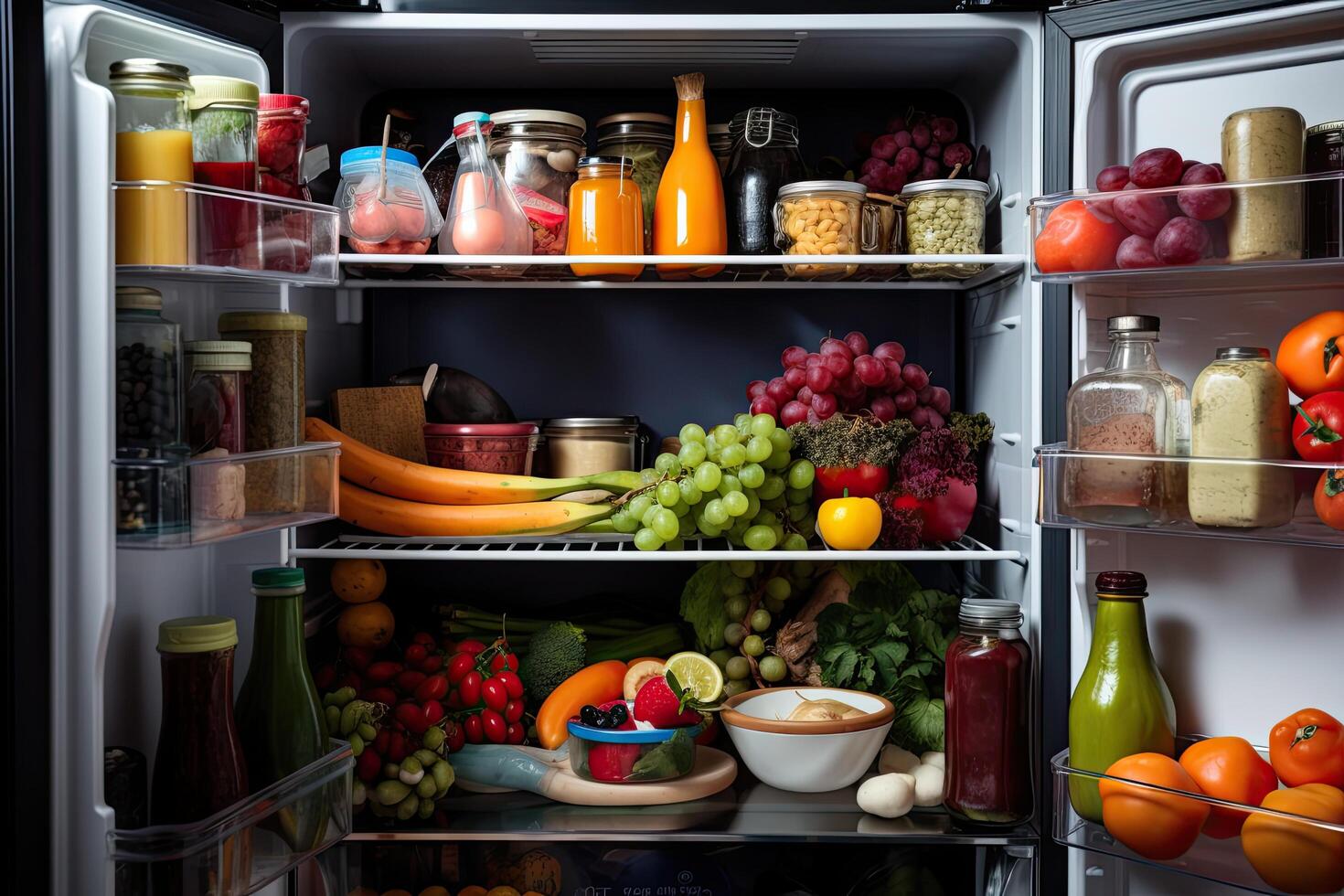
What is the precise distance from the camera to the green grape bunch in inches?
61.3

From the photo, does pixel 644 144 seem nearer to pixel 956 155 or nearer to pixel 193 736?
pixel 956 155

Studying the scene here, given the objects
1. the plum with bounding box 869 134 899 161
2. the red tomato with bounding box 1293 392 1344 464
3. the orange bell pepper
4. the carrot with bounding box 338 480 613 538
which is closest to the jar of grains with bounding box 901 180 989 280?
the plum with bounding box 869 134 899 161

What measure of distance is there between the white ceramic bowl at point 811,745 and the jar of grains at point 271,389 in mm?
730

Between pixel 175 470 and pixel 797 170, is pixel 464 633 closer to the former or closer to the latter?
pixel 175 470

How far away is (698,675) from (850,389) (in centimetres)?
53

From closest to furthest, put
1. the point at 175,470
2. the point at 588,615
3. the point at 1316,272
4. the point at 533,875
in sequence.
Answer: the point at 175,470 → the point at 1316,272 → the point at 533,875 → the point at 588,615

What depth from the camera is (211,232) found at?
3.58 feet

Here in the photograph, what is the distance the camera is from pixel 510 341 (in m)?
1.95

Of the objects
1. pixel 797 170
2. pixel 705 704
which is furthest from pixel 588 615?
pixel 797 170

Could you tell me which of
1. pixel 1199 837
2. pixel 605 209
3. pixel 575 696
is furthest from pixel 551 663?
pixel 1199 837

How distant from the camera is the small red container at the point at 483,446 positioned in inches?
67.4

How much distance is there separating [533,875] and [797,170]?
3.87 ft

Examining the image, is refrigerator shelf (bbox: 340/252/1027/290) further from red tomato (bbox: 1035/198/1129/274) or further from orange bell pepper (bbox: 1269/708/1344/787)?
orange bell pepper (bbox: 1269/708/1344/787)

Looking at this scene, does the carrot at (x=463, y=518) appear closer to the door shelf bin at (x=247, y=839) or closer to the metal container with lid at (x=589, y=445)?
the metal container with lid at (x=589, y=445)
